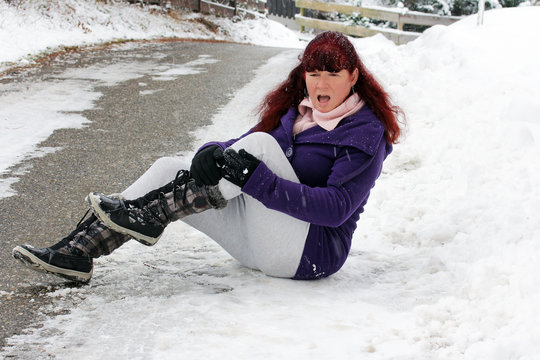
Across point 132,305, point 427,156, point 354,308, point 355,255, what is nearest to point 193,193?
point 132,305

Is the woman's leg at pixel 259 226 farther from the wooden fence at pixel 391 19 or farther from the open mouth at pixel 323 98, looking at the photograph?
the wooden fence at pixel 391 19

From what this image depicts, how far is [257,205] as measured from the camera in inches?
126

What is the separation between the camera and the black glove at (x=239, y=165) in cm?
302

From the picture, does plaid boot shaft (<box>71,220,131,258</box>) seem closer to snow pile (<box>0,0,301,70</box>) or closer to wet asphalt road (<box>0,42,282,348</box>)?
wet asphalt road (<box>0,42,282,348</box>)

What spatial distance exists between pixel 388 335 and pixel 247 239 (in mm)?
974

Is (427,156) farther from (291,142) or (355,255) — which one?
(291,142)

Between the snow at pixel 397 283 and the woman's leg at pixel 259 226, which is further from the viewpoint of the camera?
the woman's leg at pixel 259 226

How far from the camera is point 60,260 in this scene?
3.16 metres

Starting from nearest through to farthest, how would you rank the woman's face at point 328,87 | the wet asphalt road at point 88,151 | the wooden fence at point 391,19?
1. the woman's face at point 328,87
2. the wet asphalt road at point 88,151
3. the wooden fence at point 391,19

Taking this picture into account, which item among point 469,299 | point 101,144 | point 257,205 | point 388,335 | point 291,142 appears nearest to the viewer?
point 388,335

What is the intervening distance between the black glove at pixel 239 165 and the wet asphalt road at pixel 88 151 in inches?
41.9

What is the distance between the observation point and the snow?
2.67m

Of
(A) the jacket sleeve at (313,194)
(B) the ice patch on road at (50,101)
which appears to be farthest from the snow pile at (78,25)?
(A) the jacket sleeve at (313,194)

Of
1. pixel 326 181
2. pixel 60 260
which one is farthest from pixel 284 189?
pixel 60 260
